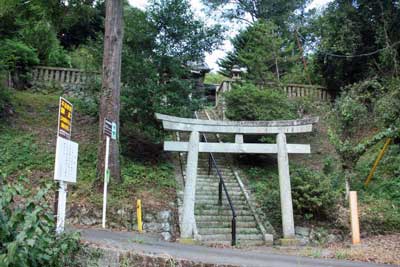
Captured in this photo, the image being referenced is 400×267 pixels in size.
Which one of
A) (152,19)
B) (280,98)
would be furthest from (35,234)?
(280,98)

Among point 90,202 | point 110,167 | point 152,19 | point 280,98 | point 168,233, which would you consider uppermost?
point 152,19

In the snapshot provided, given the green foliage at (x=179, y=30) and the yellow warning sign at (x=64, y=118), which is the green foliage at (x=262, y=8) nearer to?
the green foliage at (x=179, y=30)

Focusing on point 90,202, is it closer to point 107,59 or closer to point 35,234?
point 107,59

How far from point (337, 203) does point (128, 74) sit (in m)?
6.39

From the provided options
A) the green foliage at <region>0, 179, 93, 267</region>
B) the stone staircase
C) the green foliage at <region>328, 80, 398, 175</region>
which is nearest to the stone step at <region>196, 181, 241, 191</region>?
the stone staircase

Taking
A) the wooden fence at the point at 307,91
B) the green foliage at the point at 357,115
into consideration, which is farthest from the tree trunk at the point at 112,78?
the wooden fence at the point at 307,91

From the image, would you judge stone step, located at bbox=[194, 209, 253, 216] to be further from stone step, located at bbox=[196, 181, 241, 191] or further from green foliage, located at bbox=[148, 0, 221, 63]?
green foliage, located at bbox=[148, 0, 221, 63]

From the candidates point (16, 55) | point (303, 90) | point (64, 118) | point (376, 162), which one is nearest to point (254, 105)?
point (376, 162)

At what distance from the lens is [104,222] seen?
25.2ft

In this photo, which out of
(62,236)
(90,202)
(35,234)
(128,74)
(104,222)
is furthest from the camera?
(128,74)

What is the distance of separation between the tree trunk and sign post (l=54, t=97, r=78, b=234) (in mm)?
4196

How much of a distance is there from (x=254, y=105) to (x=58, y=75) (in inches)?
350

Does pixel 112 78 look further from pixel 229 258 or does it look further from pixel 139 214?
pixel 229 258

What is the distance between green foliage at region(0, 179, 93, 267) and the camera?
277 cm
